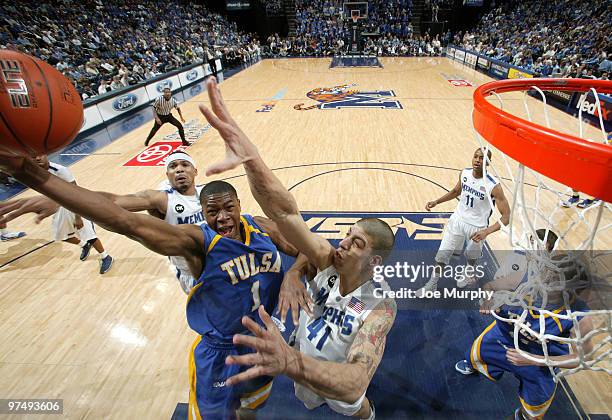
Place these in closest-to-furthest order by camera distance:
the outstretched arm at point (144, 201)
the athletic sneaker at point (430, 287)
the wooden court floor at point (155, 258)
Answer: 1. the outstretched arm at point (144, 201)
2. the wooden court floor at point (155, 258)
3. the athletic sneaker at point (430, 287)

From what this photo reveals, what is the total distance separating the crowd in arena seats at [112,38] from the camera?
1216 cm

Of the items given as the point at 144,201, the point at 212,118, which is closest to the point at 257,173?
the point at 212,118

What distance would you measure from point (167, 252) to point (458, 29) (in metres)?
30.7

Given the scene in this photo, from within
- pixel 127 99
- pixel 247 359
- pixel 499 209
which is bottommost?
pixel 127 99

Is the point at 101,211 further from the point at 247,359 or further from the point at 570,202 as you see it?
the point at 570,202

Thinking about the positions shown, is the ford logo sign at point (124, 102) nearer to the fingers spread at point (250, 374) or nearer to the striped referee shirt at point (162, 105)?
the striped referee shirt at point (162, 105)

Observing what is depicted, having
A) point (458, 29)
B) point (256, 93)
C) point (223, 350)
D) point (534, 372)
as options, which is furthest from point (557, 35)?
point (223, 350)

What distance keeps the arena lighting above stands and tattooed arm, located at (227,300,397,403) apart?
8.05m

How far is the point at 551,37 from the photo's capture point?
53.9 ft

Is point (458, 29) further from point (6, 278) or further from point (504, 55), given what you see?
point (6, 278)

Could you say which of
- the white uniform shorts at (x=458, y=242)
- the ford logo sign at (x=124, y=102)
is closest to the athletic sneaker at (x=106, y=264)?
the white uniform shorts at (x=458, y=242)

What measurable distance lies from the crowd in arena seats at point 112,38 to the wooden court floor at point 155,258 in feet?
13.5

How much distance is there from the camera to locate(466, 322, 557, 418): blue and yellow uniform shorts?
222 centimetres

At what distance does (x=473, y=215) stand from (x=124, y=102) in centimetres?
1088
